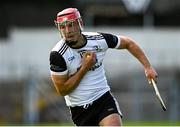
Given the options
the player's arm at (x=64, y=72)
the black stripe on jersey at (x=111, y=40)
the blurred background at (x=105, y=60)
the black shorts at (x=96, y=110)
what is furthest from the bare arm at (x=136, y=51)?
the blurred background at (x=105, y=60)

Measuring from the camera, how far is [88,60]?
1037 centimetres

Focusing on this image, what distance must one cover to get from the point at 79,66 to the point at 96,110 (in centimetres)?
60

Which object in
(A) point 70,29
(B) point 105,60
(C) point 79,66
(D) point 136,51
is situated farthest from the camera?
(B) point 105,60

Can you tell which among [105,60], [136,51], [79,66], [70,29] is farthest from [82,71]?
[105,60]

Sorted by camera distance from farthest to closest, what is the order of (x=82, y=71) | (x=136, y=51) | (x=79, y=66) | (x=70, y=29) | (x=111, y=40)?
(x=136, y=51), (x=111, y=40), (x=79, y=66), (x=82, y=71), (x=70, y=29)

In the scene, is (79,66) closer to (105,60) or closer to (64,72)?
(64,72)

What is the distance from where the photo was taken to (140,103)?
2511 centimetres

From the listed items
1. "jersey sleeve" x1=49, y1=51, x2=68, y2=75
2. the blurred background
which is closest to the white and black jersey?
"jersey sleeve" x1=49, y1=51, x2=68, y2=75

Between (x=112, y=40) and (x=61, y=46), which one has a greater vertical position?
(x=61, y=46)

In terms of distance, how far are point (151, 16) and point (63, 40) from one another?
75.1 feet

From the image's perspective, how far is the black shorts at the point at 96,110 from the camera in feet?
34.8

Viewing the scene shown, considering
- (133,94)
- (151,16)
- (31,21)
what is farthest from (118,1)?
(133,94)

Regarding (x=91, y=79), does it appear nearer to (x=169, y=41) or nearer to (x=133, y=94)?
(x=133, y=94)

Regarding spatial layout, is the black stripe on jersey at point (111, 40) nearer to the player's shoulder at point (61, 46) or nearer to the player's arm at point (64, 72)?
the player's arm at point (64, 72)
